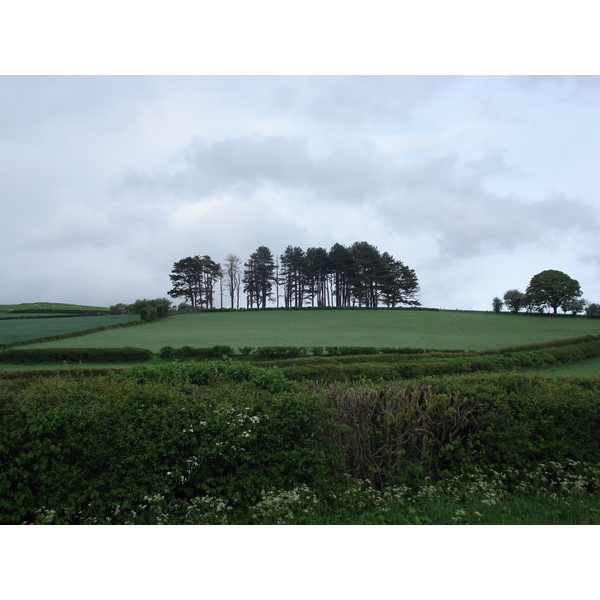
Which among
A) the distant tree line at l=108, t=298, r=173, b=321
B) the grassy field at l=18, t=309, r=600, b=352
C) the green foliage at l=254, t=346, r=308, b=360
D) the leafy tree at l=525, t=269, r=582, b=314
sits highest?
the leafy tree at l=525, t=269, r=582, b=314

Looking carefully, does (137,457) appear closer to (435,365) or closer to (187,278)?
(435,365)

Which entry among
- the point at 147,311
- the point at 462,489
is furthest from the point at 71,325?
the point at 462,489

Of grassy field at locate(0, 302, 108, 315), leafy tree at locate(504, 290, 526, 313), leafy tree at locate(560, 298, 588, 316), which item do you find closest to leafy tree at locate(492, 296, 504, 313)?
leafy tree at locate(504, 290, 526, 313)

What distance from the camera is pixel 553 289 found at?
5003 cm

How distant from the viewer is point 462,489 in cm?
529

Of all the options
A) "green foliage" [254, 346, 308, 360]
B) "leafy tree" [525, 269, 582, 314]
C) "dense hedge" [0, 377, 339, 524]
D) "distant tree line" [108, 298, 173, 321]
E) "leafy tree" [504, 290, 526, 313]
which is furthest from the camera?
"leafy tree" [504, 290, 526, 313]

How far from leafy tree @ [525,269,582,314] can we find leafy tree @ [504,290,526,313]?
1965mm

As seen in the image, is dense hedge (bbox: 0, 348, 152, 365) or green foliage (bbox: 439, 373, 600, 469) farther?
dense hedge (bbox: 0, 348, 152, 365)

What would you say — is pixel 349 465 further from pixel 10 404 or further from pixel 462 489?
pixel 10 404

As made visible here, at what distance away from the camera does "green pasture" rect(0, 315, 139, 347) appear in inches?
1210

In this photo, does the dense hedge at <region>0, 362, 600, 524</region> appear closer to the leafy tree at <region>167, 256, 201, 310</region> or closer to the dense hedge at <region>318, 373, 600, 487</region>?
the dense hedge at <region>318, 373, 600, 487</region>

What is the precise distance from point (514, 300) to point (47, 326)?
5611 cm

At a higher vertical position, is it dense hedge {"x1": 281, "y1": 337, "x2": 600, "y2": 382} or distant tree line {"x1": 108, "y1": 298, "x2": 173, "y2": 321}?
distant tree line {"x1": 108, "y1": 298, "x2": 173, "y2": 321}

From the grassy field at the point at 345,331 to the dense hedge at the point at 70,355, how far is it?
2443mm
